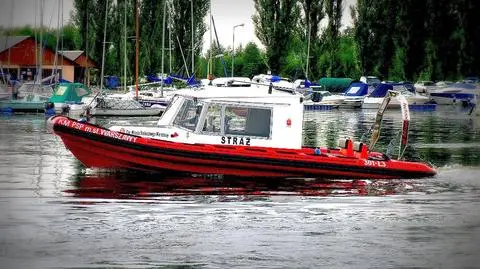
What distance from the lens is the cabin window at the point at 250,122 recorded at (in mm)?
27312

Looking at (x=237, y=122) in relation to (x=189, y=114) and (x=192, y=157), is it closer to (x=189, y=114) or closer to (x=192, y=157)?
(x=189, y=114)

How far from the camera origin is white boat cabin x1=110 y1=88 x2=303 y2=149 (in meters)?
27.2

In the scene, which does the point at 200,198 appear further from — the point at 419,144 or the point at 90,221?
the point at 419,144

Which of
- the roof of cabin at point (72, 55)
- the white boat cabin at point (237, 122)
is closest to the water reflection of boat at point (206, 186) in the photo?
the white boat cabin at point (237, 122)

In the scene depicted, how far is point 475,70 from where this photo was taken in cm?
3275

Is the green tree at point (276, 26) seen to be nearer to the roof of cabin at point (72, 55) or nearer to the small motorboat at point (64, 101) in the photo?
the roof of cabin at point (72, 55)

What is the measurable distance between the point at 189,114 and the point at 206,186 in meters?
2.14

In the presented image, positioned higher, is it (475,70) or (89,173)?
(475,70)

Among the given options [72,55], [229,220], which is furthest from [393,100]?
[229,220]

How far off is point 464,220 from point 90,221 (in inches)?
295

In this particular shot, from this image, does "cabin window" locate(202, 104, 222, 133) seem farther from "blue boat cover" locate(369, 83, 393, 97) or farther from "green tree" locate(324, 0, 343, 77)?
"green tree" locate(324, 0, 343, 77)

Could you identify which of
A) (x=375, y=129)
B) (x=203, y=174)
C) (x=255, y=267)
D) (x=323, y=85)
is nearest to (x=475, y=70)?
(x=375, y=129)

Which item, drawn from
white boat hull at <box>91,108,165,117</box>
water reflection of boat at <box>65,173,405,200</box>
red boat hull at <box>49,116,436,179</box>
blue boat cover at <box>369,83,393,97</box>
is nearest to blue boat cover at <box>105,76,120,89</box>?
blue boat cover at <box>369,83,393,97</box>

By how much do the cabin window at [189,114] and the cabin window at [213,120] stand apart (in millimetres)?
239
